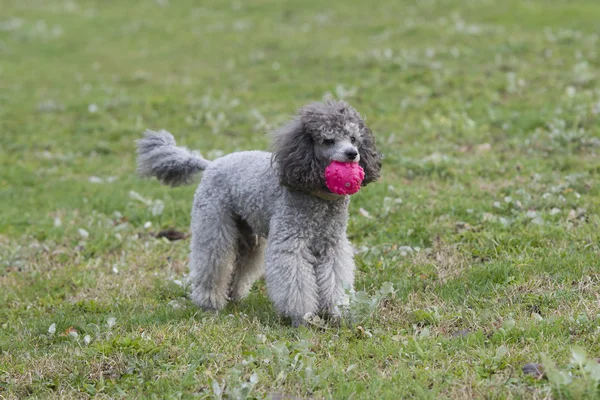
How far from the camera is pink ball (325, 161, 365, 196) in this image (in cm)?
523

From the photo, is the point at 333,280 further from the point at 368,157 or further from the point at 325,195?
the point at 368,157

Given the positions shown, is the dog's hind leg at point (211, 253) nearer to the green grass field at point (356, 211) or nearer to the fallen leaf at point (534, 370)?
the green grass field at point (356, 211)

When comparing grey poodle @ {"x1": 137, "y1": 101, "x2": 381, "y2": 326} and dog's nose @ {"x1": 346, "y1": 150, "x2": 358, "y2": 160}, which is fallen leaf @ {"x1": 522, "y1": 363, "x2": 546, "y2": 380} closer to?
grey poodle @ {"x1": 137, "y1": 101, "x2": 381, "y2": 326}

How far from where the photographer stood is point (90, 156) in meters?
11.6

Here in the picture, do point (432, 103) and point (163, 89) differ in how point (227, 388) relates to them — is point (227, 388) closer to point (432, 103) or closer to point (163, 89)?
point (432, 103)

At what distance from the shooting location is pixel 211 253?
20.5 ft

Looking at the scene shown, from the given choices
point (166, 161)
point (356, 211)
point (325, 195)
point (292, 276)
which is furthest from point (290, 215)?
point (356, 211)

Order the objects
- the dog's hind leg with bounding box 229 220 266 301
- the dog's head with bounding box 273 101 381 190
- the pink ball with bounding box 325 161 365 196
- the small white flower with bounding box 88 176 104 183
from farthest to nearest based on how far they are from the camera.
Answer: the small white flower with bounding box 88 176 104 183 < the dog's hind leg with bounding box 229 220 266 301 < the dog's head with bounding box 273 101 381 190 < the pink ball with bounding box 325 161 365 196

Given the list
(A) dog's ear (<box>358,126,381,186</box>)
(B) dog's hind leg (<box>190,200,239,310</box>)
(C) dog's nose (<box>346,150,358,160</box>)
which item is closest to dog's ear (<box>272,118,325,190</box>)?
(C) dog's nose (<box>346,150,358,160</box>)

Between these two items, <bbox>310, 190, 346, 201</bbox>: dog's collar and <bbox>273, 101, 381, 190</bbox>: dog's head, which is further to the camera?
<bbox>310, 190, 346, 201</bbox>: dog's collar

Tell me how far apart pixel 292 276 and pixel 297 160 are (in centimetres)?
86

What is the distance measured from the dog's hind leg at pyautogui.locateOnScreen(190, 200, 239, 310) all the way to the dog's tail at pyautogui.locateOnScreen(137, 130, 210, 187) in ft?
1.63

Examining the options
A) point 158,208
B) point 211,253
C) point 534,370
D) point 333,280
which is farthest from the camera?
point 158,208

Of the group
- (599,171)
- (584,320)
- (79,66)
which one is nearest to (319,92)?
(599,171)
